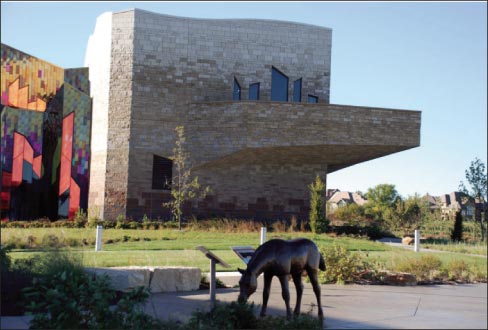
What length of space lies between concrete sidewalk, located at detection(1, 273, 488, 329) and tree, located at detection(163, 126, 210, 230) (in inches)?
744

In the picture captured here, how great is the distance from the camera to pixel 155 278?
12750mm

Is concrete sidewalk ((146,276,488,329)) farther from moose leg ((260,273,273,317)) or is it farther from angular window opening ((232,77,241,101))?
angular window opening ((232,77,241,101))

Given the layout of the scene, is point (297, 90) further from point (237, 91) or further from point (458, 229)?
point (458, 229)

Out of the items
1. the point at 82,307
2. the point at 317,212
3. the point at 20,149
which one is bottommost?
the point at 82,307

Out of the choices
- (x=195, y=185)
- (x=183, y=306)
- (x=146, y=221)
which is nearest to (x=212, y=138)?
(x=195, y=185)

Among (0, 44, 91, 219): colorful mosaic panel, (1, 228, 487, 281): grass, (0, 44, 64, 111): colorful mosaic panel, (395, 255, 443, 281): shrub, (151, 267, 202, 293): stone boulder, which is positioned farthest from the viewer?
(0, 44, 64, 111): colorful mosaic panel

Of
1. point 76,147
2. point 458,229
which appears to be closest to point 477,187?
point 458,229

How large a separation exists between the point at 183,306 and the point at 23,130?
88.6 ft

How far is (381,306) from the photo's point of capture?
11.4 metres

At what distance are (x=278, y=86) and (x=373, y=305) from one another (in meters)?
27.8

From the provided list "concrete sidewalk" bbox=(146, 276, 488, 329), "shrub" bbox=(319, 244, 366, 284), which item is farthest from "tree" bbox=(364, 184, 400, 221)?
"concrete sidewalk" bbox=(146, 276, 488, 329)

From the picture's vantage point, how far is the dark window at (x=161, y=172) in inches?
1393

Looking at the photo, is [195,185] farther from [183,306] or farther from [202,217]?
[183,306]

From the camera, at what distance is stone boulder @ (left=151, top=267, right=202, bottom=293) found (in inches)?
503
